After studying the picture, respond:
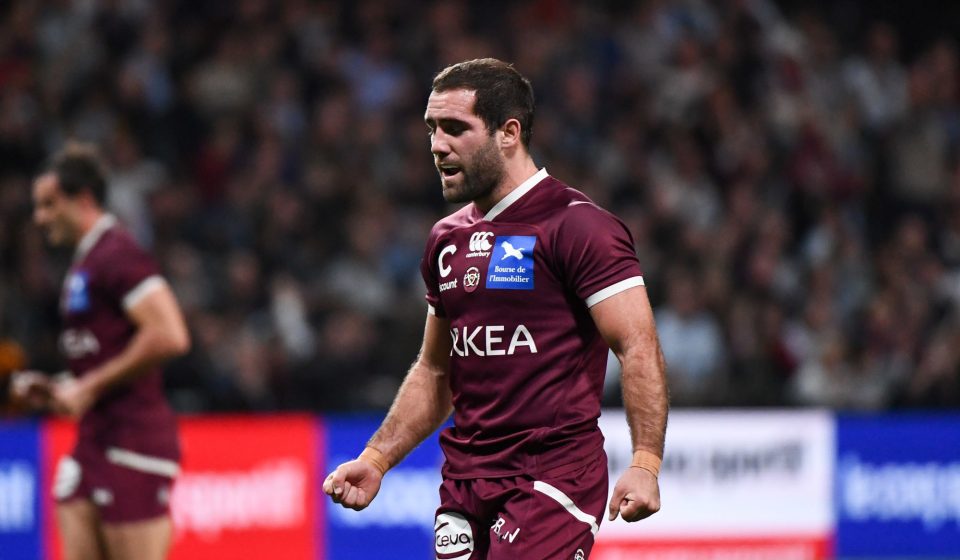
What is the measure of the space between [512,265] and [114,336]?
9.19 feet

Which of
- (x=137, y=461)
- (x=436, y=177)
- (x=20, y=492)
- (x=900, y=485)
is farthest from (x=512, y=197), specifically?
(x=436, y=177)

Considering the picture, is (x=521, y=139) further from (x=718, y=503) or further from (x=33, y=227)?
(x=33, y=227)

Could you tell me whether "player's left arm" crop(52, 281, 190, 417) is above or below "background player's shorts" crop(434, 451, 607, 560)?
above

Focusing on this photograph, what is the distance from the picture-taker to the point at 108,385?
21.5ft

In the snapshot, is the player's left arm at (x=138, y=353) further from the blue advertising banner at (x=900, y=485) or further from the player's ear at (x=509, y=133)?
the blue advertising banner at (x=900, y=485)

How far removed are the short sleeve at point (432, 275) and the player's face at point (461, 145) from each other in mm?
284

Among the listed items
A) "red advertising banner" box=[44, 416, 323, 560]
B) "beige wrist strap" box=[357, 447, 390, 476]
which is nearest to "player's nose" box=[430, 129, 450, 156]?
"beige wrist strap" box=[357, 447, 390, 476]

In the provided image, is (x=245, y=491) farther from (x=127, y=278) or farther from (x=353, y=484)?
(x=353, y=484)

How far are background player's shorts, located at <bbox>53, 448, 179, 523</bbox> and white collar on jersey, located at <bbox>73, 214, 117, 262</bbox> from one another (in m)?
0.93

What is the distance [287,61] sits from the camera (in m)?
13.8

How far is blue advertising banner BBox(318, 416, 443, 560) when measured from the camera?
33.1 feet

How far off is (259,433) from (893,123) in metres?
8.61

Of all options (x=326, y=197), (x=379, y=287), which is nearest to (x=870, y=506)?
(x=379, y=287)

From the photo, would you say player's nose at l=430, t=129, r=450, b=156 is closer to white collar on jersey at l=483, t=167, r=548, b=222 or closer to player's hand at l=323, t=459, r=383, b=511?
white collar on jersey at l=483, t=167, r=548, b=222
